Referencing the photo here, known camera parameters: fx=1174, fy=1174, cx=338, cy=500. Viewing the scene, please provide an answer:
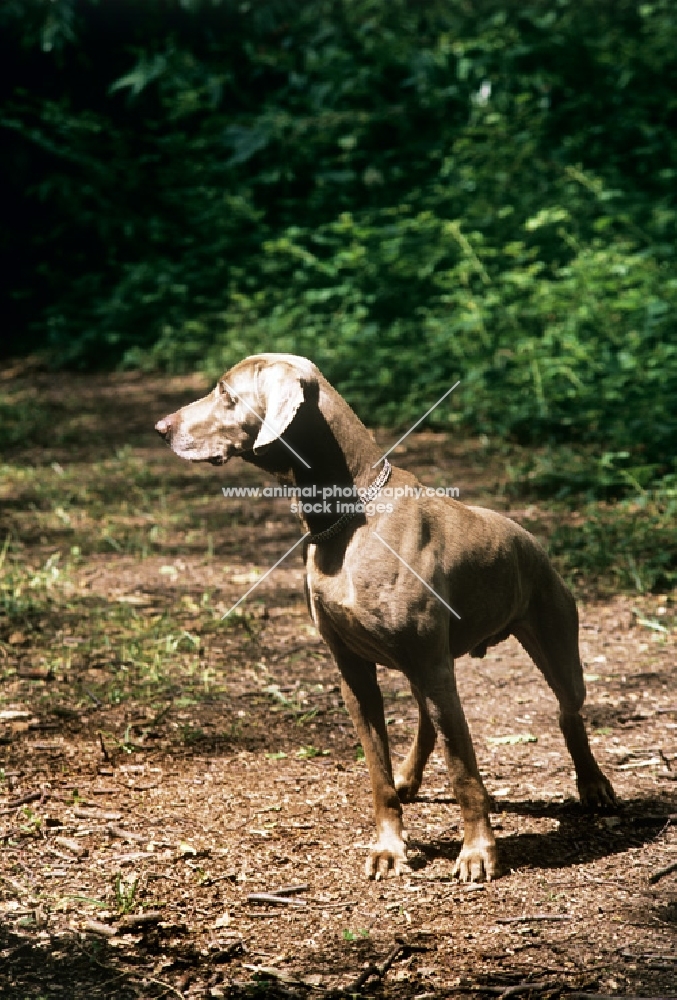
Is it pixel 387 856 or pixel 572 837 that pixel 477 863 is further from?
pixel 572 837

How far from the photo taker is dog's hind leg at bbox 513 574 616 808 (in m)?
3.78

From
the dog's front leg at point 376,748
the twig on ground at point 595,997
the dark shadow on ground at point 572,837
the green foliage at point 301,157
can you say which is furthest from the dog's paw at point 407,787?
the green foliage at point 301,157

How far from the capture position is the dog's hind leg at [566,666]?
378cm

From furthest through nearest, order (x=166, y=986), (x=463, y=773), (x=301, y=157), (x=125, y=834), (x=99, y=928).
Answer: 1. (x=301, y=157)
2. (x=125, y=834)
3. (x=463, y=773)
4. (x=99, y=928)
5. (x=166, y=986)

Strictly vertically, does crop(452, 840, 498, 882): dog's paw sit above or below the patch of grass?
above

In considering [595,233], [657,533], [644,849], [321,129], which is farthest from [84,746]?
[321,129]

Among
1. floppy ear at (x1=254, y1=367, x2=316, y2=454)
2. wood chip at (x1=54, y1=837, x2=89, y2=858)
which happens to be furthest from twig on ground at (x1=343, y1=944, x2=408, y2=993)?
floppy ear at (x1=254, y1=367, x2=316, y2=454)

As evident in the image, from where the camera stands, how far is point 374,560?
326 cm

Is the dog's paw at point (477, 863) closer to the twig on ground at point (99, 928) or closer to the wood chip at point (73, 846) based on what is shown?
the twig on ground at point (99, 928)

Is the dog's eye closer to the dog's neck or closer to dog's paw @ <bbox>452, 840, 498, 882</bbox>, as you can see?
the dog's neck

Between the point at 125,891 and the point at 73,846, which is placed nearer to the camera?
the point at 125,891

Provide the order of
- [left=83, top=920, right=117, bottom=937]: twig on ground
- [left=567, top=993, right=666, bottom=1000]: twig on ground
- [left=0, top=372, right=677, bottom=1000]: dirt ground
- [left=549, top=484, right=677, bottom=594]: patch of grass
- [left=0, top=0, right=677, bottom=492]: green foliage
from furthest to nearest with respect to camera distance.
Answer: [left=0, top=0, right=677, bottom=492]: green foliage, [left=549, top=484, right=677, bottom=594]: patch of grass, [left=83, top=920, right=117, bottom=937]: twig on ground, [left=0, top=372, right=677, bottom=1000]: dirt ground, [left=567, top=993, right=666, bottom=1000]: twig on ground

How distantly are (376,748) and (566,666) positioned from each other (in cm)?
71

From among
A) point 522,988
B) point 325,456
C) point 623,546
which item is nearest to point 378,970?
point 522,988
